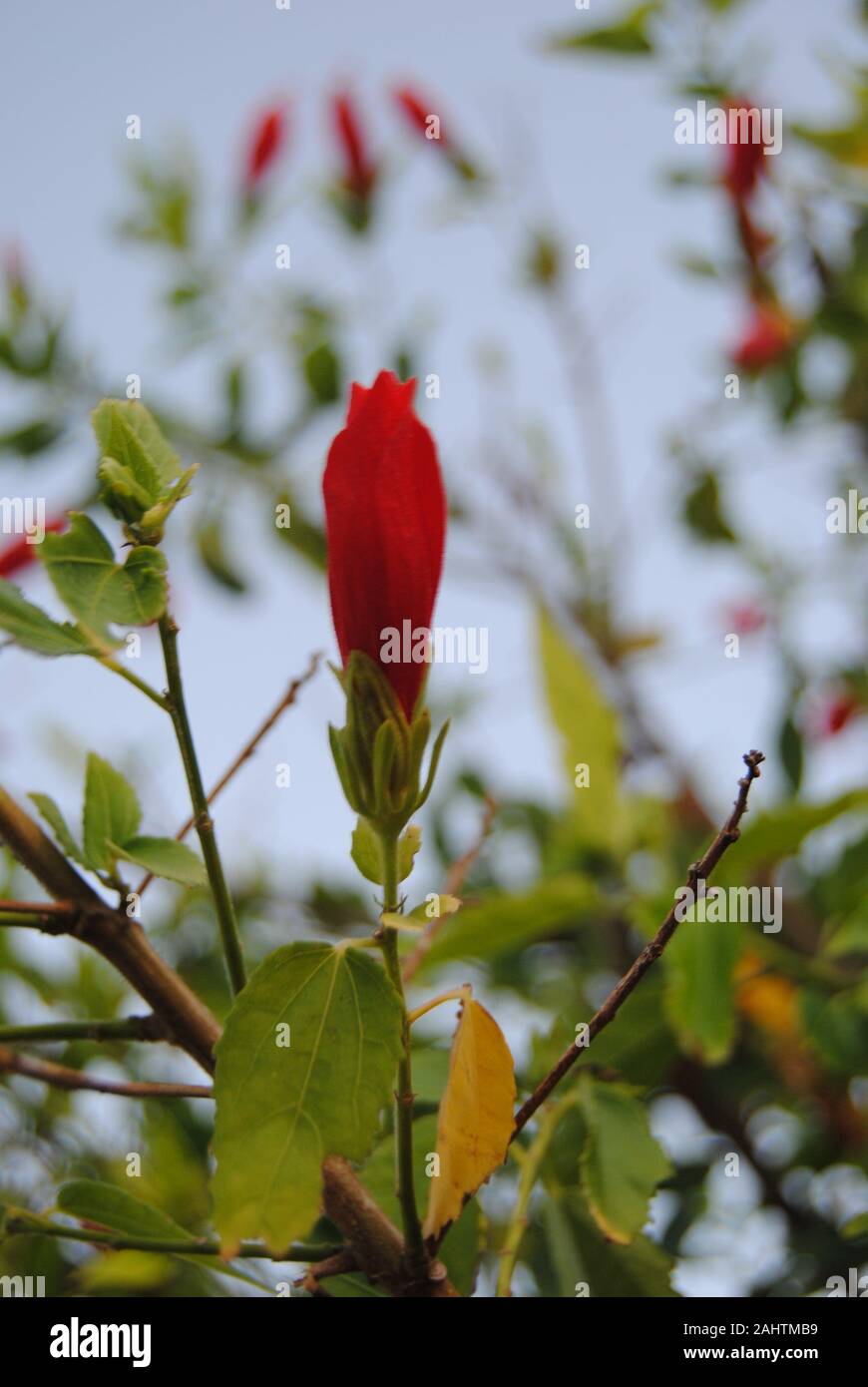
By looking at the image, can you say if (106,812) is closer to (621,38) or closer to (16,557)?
(16,557)

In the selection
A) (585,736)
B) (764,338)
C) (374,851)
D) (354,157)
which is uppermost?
(354,157)

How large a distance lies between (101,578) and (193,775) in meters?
0.06

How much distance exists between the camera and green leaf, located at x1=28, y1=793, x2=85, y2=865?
401 mm

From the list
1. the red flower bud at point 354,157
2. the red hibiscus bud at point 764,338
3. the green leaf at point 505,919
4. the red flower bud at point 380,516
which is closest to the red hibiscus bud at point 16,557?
the green leaf at point 505,919

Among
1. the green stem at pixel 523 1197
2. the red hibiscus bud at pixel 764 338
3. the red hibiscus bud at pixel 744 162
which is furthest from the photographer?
the red hibiscus bud at pixel 764 338

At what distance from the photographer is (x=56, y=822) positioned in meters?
0.40

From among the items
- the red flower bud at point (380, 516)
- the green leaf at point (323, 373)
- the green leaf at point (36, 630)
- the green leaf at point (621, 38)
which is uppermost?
the green leaf at point (621, 38)

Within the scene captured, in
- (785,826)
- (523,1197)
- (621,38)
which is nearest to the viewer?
(523,1197)

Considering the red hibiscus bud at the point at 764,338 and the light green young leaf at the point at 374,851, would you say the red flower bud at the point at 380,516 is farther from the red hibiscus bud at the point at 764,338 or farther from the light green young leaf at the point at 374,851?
the red hibiscus bud at the point at 764,338

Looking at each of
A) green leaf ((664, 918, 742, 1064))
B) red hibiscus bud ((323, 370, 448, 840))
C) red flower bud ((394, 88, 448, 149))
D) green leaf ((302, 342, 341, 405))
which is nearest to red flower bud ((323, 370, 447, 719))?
red hibiscus bud ((323, 370, 448, 840))

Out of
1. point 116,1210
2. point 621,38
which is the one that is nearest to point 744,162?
point 621,38

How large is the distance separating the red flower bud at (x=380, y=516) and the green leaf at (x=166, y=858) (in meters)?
0.09

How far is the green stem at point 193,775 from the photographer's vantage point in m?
0.35
